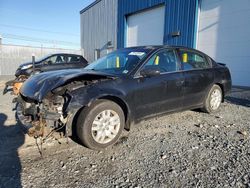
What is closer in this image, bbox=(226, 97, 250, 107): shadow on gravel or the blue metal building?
bbox=(226, 97, 250, 107): shadow on gravel

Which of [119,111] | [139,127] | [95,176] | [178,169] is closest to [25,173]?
[95,176]

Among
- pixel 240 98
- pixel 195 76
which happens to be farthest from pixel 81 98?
pixel 240 98

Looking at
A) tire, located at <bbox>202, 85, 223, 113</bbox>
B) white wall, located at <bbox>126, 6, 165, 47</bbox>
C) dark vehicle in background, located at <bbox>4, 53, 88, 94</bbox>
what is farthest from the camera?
white wall, located at <bbox>126, 6, 165, 47</bbox>

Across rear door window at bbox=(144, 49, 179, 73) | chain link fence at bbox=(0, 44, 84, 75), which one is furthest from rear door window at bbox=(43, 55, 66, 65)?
chain link fence at bbox=(0, 44, 84, 75)

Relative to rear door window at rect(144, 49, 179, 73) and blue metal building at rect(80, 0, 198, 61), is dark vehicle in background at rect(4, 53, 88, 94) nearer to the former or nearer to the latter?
blue metal building at rect(80, 0, 198, 61)

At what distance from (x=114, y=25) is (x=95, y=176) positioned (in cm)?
1648

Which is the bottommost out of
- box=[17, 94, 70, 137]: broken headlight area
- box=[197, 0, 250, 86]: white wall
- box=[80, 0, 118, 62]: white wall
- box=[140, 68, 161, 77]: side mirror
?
box=[17, 94, 70, 137]: broken headlight area

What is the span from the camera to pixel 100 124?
3.46 metres

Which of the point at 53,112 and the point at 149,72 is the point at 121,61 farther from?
the point at 53,112

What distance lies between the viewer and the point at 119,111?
3.63 m

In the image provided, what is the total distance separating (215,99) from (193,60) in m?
1.14

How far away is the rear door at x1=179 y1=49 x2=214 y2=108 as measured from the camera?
15.4ft

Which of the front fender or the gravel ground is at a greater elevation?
the front fender

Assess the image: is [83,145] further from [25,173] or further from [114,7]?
[114,7]
